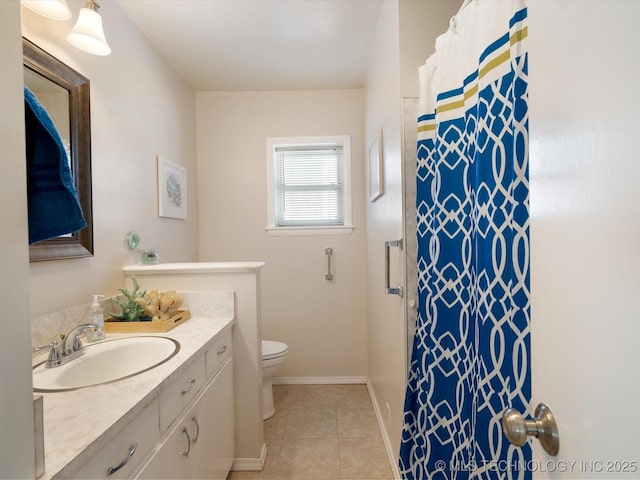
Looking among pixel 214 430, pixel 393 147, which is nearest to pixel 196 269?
pixel 214 430

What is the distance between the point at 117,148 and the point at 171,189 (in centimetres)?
63

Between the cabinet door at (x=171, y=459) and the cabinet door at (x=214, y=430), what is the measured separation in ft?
0.15

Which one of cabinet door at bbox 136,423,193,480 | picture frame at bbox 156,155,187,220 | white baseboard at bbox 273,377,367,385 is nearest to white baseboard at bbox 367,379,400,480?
white baseboard at bbox 273,377,367,385

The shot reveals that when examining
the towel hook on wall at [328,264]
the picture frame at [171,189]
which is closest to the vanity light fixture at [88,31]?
the picture frame at [171,189]

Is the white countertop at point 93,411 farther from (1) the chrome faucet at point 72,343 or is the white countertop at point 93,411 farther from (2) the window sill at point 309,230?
(2) the window sill at point 309,230

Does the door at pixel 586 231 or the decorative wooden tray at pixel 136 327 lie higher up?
the door at pixel 586 231

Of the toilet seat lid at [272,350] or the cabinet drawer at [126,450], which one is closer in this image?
the cabinet drawer at [126,450]

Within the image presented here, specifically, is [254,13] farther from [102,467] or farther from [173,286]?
[102,467]

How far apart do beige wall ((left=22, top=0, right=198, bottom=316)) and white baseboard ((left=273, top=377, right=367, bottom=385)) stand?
143cm

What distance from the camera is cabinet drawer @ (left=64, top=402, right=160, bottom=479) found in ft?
2.29

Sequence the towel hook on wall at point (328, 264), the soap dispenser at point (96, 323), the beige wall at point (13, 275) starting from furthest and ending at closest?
the towel hook on wall at point (328, 264) → the soap dispenser at point (96, 323) → the beige wall at point (13, 275)

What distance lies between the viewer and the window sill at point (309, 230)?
9.53ft

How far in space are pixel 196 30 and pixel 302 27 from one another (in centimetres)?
70

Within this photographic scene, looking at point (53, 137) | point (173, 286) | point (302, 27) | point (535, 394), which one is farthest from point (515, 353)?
point (302, 27)
